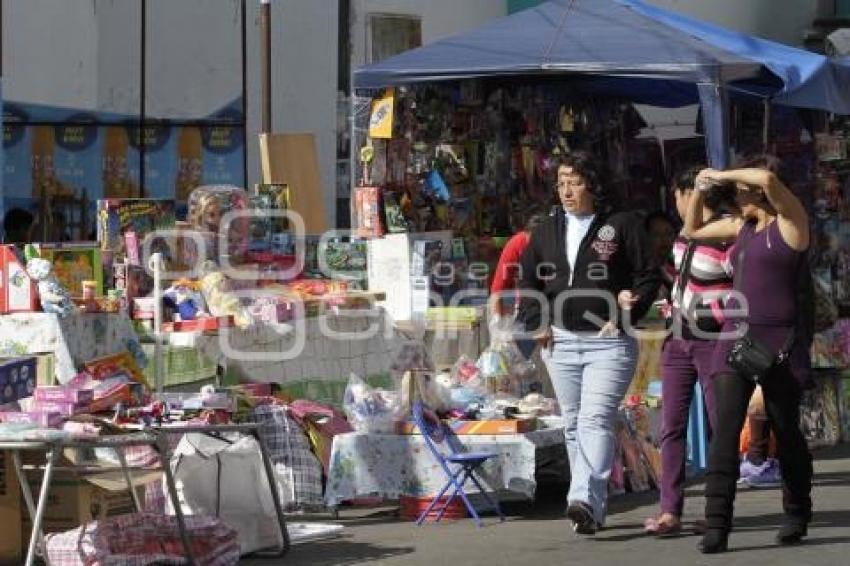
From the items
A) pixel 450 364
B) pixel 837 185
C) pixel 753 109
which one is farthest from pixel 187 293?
pixel 837 185

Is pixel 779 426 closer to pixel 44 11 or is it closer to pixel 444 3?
pixel 44 11

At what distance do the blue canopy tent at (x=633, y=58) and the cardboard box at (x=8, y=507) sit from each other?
5532 mm

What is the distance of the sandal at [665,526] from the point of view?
933 cm

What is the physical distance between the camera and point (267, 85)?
61.1ft

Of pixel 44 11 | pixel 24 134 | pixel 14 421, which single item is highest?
pixel 44 11

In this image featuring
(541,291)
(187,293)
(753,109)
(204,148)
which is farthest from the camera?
(204,148)

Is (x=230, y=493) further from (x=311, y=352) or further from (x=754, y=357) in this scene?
(x=311, y=352)

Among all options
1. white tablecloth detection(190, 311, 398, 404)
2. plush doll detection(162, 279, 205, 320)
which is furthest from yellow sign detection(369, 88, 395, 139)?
plush doll detection(162, 279, 205, 320)

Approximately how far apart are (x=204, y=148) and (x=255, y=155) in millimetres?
530

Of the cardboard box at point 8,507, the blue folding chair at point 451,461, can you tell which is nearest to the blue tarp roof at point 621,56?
the blue folding chair at point 451,461

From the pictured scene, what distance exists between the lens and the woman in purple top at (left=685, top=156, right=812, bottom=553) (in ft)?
28.7

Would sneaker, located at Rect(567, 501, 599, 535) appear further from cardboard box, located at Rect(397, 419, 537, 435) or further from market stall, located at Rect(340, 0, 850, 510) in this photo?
market stall, located at Rect(340, 0, 850, 510)

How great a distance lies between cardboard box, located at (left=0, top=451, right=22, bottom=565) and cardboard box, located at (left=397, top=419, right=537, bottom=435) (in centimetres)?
231

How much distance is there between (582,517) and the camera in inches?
370
